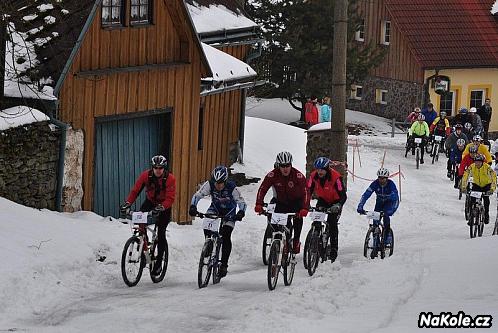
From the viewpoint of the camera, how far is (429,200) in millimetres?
27031

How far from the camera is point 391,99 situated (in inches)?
1943

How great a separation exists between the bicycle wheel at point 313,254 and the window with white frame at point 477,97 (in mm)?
33384

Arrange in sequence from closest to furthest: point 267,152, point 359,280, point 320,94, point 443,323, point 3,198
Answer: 1. point 443,323
2. point 359,280
3. point 3,198
4. point 267,152
5. point 320,94

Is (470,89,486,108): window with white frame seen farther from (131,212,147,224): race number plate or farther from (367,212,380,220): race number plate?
(131,212,147,224): race number plate

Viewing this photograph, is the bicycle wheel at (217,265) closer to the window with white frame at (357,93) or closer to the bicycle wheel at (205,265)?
the bicycle wheel at (205,265)

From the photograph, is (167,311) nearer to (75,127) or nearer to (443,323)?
(443,323)

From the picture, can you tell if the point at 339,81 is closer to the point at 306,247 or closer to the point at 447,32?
the point at 306,247

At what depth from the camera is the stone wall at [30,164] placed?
16.0 metres

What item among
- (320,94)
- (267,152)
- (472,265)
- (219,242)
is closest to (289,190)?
(219,242)

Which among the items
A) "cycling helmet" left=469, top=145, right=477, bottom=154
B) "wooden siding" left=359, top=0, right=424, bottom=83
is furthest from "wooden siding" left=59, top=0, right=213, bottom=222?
"wooden siding" left=359, top=0, right=424, bottom=83

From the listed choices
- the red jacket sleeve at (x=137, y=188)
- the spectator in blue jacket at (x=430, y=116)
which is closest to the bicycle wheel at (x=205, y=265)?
the red jacket sleeve at (x=137, y=188)

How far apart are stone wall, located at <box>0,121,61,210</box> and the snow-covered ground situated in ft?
1.16

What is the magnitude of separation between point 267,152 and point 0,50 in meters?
14.8

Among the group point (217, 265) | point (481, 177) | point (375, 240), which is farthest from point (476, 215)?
point (217, 265)
